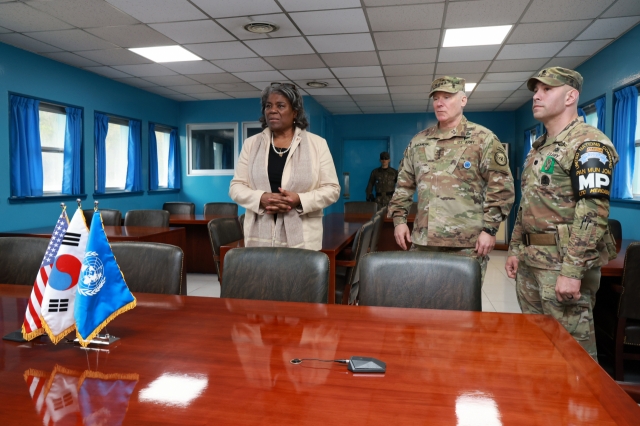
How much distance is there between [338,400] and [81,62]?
6.02 meters

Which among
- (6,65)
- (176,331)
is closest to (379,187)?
(6,65)

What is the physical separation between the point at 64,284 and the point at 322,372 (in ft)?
2.23

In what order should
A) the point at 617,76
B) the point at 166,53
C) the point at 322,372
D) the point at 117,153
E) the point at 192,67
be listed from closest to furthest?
the point at 322,372, the point at 617,76, the point at 166,53, the point at 192,67, the point at 117,153

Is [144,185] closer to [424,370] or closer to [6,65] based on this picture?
[6,65]

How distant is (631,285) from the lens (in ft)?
6.99

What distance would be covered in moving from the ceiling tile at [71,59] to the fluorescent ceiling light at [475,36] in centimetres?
422

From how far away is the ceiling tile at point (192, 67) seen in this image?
18.5 feet

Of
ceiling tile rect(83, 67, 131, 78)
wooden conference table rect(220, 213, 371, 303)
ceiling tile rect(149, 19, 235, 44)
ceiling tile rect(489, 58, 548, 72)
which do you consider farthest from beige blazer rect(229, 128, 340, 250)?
ceiling tile rect(83, 67, 131, 78)

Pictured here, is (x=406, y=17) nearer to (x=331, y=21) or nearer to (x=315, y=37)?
(x=331, y=21)

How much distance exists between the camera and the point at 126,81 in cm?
662

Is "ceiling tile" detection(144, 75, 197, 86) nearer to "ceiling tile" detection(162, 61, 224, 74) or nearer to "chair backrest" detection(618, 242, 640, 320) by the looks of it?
"ceiling tile" detection(162, 61, 224, 74)

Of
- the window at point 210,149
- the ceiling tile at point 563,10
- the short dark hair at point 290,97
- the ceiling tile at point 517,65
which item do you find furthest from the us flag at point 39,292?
the window at point 210,149

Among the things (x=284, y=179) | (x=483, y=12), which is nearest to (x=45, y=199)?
(x=284, y=179)

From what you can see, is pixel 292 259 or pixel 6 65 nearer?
pixel 292 259
